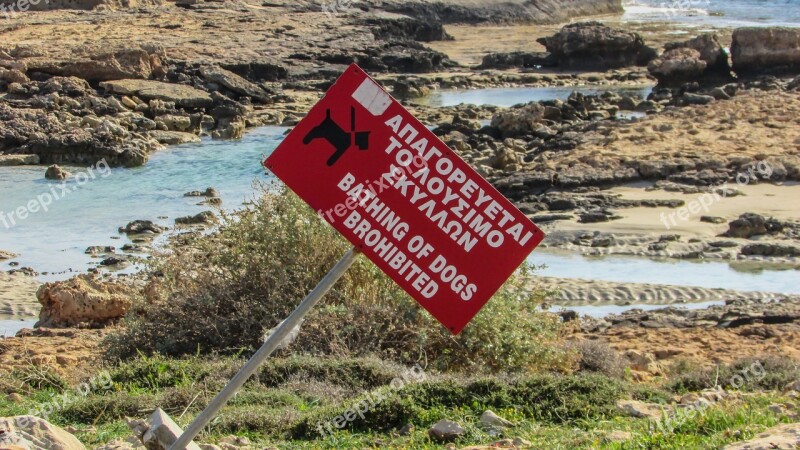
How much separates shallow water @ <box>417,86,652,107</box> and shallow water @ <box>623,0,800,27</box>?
1816 centimetres

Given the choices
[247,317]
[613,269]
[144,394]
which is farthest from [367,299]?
[613,269]

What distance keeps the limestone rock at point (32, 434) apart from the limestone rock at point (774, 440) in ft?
8.30

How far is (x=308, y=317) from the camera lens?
7809mm

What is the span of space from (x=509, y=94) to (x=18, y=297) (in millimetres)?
22573

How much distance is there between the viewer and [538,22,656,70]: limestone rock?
3875cm

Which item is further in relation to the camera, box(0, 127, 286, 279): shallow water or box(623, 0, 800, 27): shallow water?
box(623, 0, 800, 27): shallow water

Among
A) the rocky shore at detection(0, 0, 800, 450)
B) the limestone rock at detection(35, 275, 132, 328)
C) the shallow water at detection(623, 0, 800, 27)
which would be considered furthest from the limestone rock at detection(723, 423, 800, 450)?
the shallow water at detection(623, 0, 800, 27)

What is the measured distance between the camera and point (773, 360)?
7586 millimetres

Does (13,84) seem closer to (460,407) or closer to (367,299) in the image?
(367,299)

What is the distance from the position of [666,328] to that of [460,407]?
16.4 ft

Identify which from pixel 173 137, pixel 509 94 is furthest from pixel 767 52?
pixel 173 137

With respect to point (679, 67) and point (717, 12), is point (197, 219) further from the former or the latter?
point (717, 12)

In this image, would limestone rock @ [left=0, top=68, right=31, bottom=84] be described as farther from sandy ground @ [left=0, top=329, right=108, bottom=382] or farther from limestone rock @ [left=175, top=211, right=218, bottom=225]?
sandy ground @ [left=0, top=329, right=108, bottom=382]

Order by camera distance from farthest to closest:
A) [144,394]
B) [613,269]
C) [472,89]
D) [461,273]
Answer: [472,89] → [613,269] → [144,394] → [461,273]
